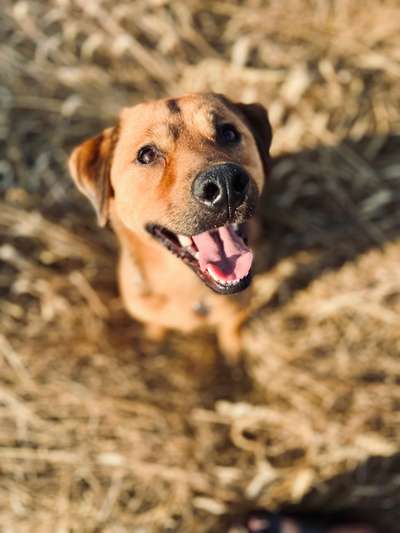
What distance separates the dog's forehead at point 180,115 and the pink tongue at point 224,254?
0.59m

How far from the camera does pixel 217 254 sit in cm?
330

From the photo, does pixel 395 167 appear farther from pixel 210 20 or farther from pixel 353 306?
pixel 210 20

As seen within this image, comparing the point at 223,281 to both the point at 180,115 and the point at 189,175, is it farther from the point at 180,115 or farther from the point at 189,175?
the point at 180,115

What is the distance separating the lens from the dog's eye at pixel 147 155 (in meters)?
3.06

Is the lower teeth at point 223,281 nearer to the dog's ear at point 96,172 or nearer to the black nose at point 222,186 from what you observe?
the black nose at point 222,186

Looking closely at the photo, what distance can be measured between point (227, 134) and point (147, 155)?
46 cm

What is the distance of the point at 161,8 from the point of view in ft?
17.1

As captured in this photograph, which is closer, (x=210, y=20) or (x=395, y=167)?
(x=395, y=167)

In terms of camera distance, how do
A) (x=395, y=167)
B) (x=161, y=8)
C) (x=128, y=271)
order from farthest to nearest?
(x=161, y=8)
(x=395, y=167)
(x=128, y=271)

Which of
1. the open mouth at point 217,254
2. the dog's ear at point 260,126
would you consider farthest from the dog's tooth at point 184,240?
the dog's ear at point 260,126

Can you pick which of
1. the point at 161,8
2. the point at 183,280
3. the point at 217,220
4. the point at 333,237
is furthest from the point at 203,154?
the point at 161,8

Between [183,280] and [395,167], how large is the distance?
233 cm

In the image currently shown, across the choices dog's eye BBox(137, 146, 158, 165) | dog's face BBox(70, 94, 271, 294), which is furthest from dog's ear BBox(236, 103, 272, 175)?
dog's eye BBox(137, 146, 158, 165)

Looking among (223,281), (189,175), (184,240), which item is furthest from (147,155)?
(223,281)
